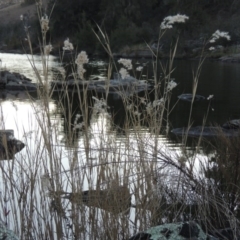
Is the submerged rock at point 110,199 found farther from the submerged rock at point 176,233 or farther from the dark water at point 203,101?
the dark water at point 203,101

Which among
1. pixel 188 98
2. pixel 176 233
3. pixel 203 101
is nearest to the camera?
pixel 176 233

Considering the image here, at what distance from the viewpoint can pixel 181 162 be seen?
8.85 feet

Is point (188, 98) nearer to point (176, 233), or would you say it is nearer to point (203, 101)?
point (203, 101)

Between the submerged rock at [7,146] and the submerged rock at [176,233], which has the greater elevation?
the submerged rock at [7,146]

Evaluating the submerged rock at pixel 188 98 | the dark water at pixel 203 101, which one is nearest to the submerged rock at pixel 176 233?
the dark water at pixel 203 101

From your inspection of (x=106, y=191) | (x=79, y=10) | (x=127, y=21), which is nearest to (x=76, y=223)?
(x=106, y=191)

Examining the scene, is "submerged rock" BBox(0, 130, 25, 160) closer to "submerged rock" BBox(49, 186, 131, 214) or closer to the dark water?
"submerged rock" BBox(49, 186, 131, 214)

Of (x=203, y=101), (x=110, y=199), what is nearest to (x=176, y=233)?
(x=110, y=199)

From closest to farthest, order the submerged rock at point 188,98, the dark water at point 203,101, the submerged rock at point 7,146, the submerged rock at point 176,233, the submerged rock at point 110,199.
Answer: the submerged rock at point 176,233, the submerged rock at point 110,199, the submerged rock at point 7,146, the dark water at point 203,101, the submerged rock at point 188,98

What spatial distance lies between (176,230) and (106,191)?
1.43ft

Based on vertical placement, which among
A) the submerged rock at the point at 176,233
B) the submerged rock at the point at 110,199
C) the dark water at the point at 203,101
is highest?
the submerged rock at the point at 110,199

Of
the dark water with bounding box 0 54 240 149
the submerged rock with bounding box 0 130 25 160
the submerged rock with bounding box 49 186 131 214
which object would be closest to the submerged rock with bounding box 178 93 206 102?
the dark water with bounding box 0 54 240 149

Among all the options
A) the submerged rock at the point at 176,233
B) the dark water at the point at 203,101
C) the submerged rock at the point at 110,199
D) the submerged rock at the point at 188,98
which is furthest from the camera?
the submerged rock at the point at 188,98

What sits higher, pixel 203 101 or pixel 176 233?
pixel 176 233
